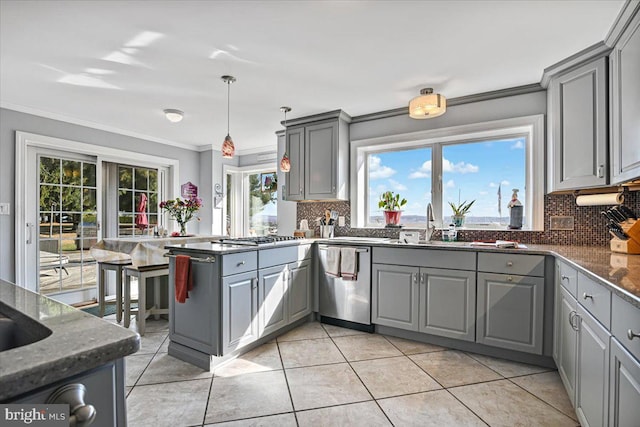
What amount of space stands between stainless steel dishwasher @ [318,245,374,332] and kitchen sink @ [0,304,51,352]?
2593mm

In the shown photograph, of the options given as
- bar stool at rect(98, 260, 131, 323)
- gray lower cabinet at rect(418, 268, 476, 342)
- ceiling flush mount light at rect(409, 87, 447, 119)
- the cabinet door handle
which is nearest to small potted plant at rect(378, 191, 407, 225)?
gray lower cabinet at rect(418, 268, 476, 342)

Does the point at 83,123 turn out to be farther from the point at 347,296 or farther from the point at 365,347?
the point at 365,347

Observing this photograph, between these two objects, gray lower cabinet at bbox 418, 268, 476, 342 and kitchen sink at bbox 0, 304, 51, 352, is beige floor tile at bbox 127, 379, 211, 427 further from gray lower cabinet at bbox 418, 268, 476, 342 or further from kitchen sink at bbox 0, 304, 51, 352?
gray lower cabinet at bbox 418, 268, 476, 342

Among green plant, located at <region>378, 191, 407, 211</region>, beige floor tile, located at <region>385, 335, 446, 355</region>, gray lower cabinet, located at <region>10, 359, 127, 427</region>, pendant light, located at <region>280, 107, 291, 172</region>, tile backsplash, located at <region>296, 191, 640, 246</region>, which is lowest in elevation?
beige floor tile, located at <region>385, 335, 446, 355</region>

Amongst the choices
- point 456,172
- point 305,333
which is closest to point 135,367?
point 305,333

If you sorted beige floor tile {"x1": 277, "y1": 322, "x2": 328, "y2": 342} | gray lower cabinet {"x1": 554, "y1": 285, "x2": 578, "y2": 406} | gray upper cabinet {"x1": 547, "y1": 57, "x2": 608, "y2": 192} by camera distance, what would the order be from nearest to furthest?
gray lower cabinet {"x1": 554, "y1": 285, "x2": 578, "y2": 406}, gray upper cabinet {"x1": 547, "y1": 57, "x2": 608, "y2": 192}, beige floor tile {"x1": 277, "y1": 322, "x2": 328, "y2": 342}

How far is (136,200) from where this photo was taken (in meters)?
4.71

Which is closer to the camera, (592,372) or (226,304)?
(592,372)

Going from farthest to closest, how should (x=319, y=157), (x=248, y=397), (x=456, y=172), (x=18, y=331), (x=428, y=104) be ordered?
1. (x=319, y=157)
2. (x=456, y=172)
3. (x=428, y=104)
4. (x=248, y=397)
5. (x=18, y=331)

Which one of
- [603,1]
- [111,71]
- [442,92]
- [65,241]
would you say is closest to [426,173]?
[442,92]

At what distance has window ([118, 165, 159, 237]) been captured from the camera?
4.53m

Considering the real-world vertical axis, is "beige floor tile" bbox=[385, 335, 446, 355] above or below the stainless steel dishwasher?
below

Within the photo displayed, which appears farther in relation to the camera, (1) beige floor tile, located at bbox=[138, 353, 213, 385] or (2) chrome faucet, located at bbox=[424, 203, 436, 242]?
(2) chrome faucet, located at bbox=[424, 203, 436, 242]

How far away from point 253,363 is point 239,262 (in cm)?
79
